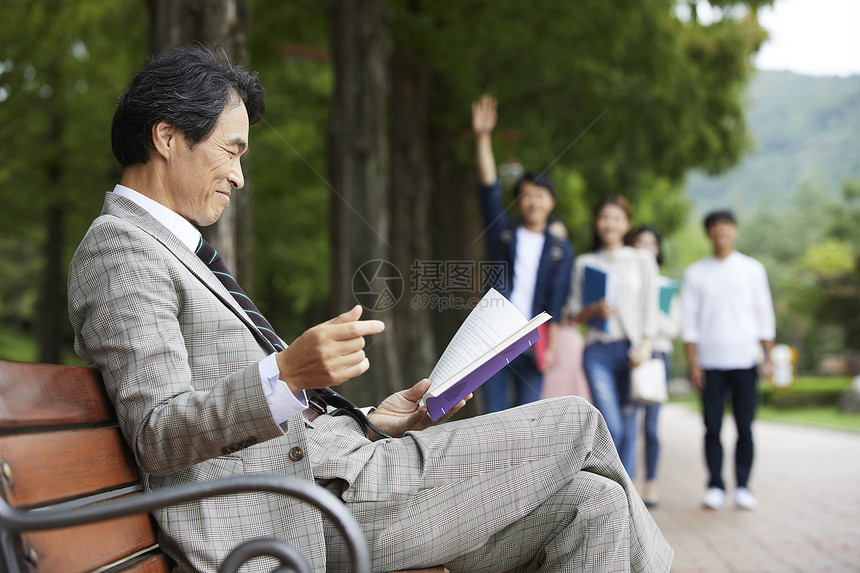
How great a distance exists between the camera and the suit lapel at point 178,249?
1997mm

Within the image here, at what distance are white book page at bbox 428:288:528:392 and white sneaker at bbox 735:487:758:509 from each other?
193 inches

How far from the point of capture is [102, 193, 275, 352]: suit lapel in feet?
6.55

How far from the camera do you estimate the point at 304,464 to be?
1.92 meters

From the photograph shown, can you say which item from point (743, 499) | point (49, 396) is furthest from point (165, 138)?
point (743, 499)

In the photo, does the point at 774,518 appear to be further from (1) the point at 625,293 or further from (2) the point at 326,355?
(2) the point at 326,355

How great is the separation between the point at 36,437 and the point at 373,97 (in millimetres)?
7032

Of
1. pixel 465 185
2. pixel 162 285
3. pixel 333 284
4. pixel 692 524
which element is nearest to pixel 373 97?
pixel 333 284

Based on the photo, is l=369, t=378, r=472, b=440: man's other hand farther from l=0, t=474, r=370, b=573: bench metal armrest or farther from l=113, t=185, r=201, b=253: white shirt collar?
l=0, t=474, r=370, b=573: bench metal armrest

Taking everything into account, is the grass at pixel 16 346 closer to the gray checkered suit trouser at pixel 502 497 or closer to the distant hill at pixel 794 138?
the gray checkered suit trouser at pixel 502 497

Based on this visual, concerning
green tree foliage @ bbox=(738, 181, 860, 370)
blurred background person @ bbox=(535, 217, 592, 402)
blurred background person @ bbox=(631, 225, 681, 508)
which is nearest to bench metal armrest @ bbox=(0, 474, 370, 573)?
blurred background person @ bbox=(631, 225, 681, 508)

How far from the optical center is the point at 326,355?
169 centimetres

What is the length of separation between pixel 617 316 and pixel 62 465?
4900 millimetres

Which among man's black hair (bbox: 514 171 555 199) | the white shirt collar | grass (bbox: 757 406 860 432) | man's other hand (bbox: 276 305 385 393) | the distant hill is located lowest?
grass (bbox: 757 406 860 432)

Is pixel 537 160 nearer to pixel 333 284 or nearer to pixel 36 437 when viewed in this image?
pixel 333 284
